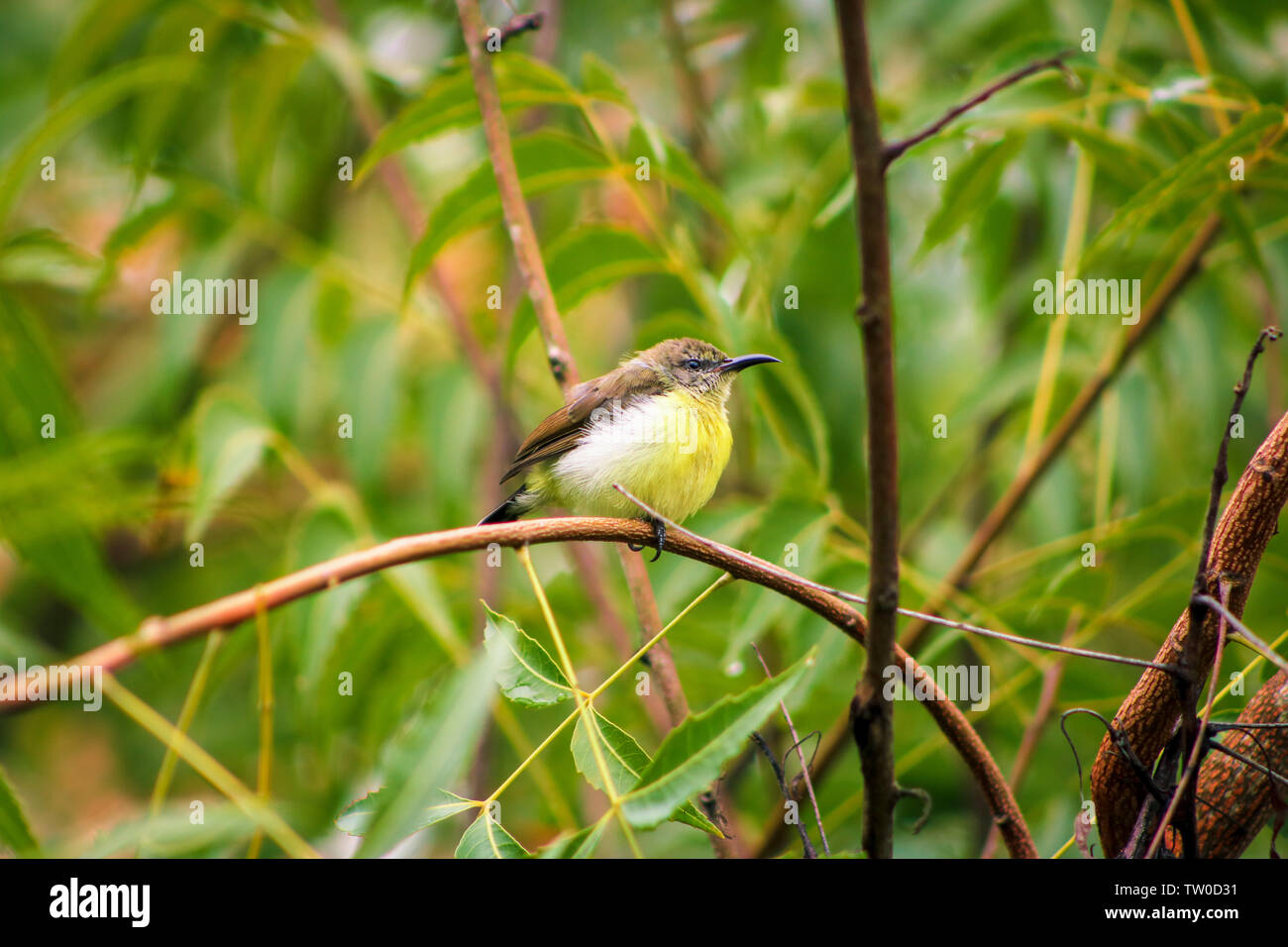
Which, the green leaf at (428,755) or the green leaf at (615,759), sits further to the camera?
the green leaf at (615,759)

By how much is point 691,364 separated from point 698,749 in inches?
124

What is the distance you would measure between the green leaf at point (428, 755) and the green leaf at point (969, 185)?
6.49 ft

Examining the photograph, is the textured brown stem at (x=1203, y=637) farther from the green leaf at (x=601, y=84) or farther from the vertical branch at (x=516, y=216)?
the green leaf at (x=601, y=84)

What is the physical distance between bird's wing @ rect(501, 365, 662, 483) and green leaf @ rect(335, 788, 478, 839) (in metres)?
1.99

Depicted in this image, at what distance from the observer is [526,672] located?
199 cm

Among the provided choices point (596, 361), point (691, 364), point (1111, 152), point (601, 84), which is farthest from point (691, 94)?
point (1111, 152)

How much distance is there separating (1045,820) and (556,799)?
6.24ft

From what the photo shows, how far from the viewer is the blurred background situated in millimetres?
3219

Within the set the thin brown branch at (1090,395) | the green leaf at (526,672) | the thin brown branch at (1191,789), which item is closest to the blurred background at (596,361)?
the thin brown branch at (1090,395)

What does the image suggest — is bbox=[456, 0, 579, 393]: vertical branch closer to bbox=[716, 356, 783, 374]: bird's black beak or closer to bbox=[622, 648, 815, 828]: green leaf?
bbox=[716, 356, 783, 374]: bird's black beak

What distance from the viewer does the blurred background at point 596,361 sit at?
3219 mm

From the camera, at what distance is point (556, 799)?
144 inches

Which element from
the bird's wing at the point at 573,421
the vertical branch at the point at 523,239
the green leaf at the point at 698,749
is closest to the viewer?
the green leaf at the point at 698,749

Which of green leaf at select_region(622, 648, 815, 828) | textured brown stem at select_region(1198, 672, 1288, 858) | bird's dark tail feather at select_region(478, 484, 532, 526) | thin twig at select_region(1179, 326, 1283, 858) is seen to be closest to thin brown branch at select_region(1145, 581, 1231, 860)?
thin twig at select_region(1179, 326, 1283, 858)
